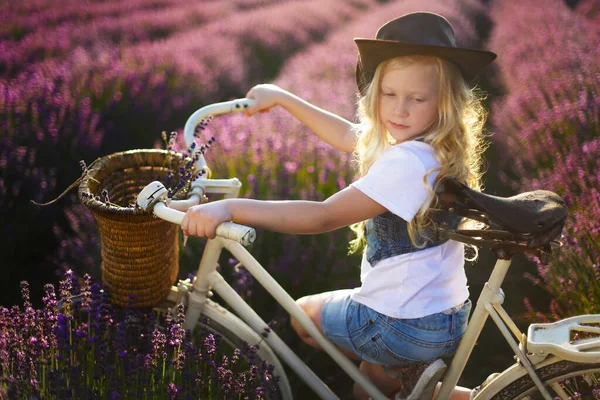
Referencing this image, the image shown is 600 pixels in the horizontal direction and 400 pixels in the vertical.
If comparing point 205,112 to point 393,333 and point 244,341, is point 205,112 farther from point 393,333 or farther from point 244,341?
point 393,333

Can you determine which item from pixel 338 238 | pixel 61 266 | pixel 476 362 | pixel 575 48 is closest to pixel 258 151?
pixel 338 238

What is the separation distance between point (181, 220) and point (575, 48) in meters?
4.96

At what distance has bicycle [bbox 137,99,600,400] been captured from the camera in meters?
1.79

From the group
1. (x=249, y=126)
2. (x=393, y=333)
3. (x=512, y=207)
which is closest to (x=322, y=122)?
(x=393, y=333)

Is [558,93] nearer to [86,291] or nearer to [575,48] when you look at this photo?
[575,48]

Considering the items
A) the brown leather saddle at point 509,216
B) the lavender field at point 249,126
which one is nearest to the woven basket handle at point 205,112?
the lavender field at point 249,126

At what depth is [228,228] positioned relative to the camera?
1.72m

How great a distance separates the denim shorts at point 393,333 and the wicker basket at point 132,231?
0.59 metres

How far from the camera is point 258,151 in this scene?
12.3ft

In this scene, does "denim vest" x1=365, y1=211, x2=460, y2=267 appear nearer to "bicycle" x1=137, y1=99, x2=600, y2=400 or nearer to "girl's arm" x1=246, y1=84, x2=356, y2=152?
"bicycle" x1=137, y1=99, x2=600, y2=400

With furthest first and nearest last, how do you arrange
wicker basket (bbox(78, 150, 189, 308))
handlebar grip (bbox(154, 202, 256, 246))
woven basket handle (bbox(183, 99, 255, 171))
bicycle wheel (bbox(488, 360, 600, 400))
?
1. woven basket handle (bbox(183, 99, 255, 171))
2. wicker basket (bbox(78, 150, 189, 308))
3. bicycle wheel (bbox(488, 360, 600, 400))
4. handlebar grip (bbox(154, 202, 256, 246))

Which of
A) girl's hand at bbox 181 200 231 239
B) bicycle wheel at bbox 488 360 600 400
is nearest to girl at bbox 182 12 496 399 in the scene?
girl's hand at bbox 181 200 231 239

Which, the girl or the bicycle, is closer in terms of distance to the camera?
the bicycle

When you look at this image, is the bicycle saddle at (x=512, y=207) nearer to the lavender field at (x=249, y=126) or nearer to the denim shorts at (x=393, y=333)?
the denim shorts at (x=393, y=333)
